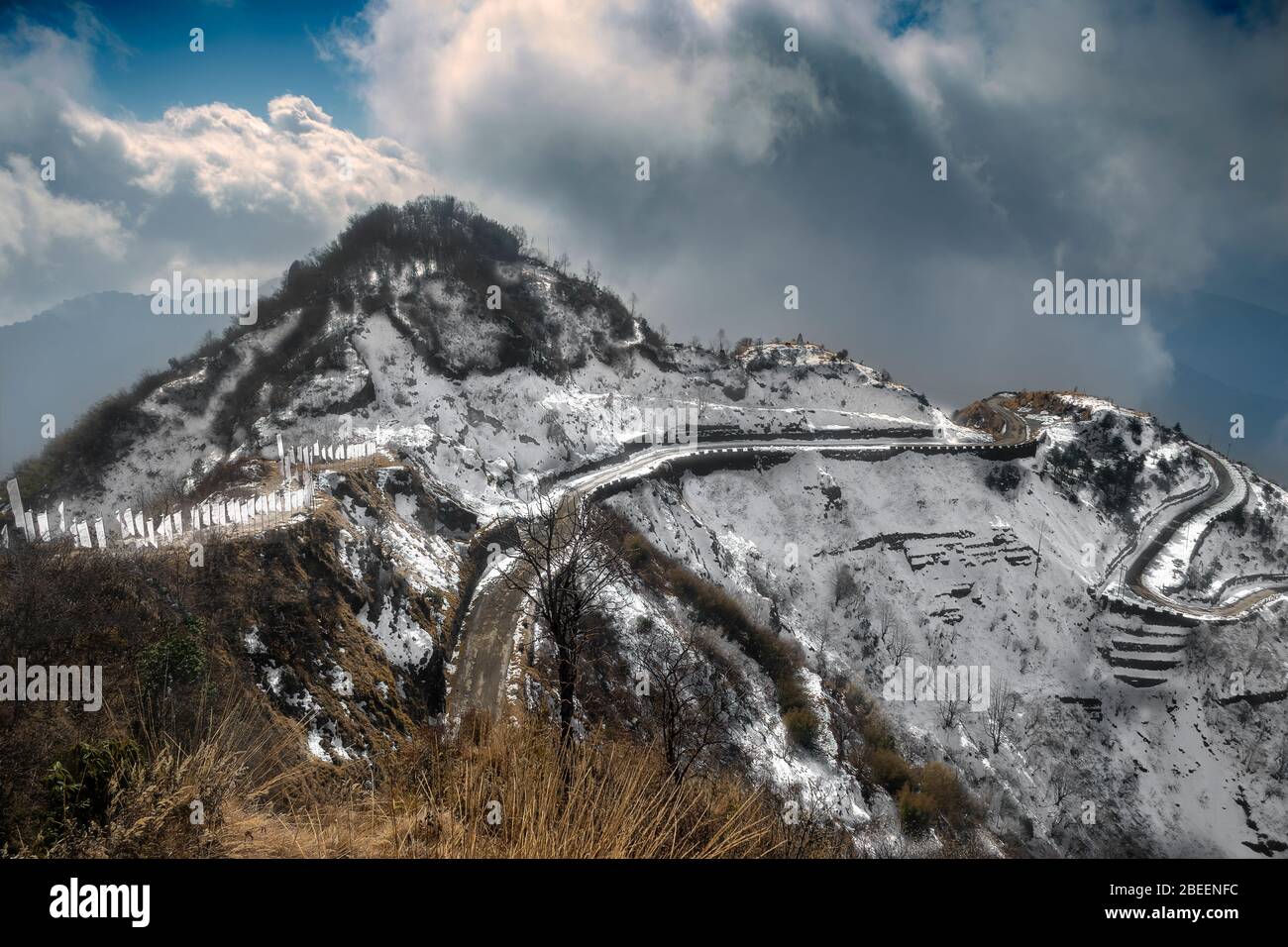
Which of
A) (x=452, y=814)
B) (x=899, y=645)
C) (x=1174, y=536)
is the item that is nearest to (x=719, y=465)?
(x=899, y=645)

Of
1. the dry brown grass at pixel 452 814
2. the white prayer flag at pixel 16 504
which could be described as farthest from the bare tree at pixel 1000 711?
the white prayer flag at pixel 16 504

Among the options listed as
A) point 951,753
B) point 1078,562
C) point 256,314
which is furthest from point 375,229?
point 1078,562

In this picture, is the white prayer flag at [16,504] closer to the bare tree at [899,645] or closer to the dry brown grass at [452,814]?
the dry brown grass at [452,814]

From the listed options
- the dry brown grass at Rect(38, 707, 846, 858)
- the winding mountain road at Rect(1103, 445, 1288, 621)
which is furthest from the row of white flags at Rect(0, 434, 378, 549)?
the winding mountain road at Rect(1103, 445, 1288, 621)

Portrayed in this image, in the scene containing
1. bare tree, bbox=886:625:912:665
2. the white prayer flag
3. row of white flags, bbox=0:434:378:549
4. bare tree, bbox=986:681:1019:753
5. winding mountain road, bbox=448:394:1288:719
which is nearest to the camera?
row of white flags, bbox=0:434:378:549

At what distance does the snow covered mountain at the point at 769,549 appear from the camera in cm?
2173

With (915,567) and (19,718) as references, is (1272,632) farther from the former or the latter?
(19,718)

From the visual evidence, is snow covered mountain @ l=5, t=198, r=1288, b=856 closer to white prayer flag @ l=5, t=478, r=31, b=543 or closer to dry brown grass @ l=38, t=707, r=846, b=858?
white prayer flag @ l=5, t=478, r=31, b=543

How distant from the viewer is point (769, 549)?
130 ft

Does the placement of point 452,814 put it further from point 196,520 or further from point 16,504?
point 16,504

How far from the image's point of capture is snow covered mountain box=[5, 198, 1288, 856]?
21734mm
